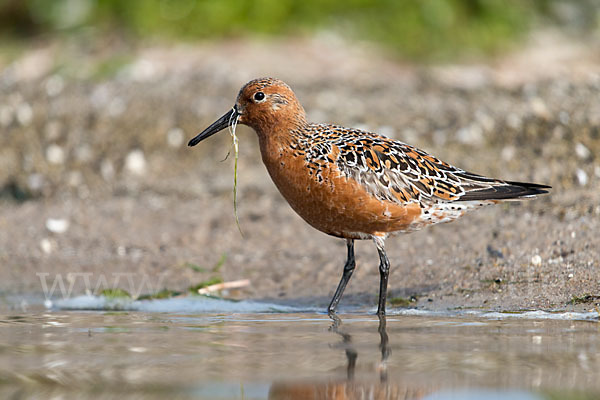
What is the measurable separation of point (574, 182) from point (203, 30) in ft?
24.0

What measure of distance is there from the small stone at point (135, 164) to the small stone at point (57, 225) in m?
1.35

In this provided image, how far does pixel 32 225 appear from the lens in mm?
10383

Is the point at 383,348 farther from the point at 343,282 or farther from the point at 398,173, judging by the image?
the point at 398,173

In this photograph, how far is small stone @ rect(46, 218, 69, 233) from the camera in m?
10.3

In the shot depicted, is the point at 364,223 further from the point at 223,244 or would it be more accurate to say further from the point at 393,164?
the point at 223,244

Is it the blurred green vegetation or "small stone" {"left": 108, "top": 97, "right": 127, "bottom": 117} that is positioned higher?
the blurred green vegetation

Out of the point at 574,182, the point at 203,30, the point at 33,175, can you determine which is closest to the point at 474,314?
the point at 574,182

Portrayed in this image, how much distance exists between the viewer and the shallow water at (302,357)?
181 inches

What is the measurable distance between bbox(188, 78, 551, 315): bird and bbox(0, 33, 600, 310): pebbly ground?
0.65 meters

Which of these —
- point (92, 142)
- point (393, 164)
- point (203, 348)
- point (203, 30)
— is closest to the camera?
point (203, 348)

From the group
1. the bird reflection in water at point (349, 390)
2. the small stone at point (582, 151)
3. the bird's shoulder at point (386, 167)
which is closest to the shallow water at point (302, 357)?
the bird reflection in water at point (349, 390)

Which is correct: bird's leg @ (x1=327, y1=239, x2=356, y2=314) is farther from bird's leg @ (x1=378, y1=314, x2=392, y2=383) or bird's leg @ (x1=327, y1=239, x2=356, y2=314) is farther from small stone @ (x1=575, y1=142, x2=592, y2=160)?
small stone @ (x1=575, y1=142, x2=592, y2=160)

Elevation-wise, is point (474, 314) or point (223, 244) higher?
point (223, 244)

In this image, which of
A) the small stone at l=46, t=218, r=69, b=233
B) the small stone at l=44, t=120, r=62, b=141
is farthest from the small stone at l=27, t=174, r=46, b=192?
the small stone at l=46, t=218, r=69, b=233
